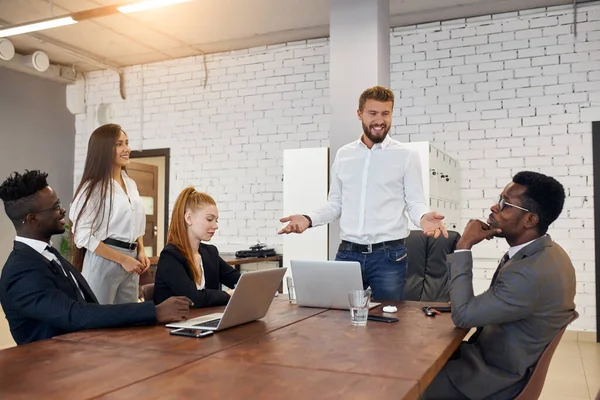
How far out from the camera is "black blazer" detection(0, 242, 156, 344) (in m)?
1.64

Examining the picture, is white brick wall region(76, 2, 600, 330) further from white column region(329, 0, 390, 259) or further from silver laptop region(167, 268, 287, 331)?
silver laptop region(167, 268, 287, 331)

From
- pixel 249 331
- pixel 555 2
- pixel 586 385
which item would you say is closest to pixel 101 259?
pixel 249 331

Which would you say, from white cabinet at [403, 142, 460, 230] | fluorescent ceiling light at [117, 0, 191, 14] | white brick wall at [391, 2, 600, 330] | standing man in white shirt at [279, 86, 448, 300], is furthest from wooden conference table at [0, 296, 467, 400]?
white brick wall at [391, 2, 600, 330]

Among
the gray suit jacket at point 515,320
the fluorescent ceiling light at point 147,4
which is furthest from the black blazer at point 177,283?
the fluorescent ceiling light at point 147,4

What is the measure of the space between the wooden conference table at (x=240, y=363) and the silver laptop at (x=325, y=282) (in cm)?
26

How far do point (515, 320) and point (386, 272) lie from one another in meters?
0.90

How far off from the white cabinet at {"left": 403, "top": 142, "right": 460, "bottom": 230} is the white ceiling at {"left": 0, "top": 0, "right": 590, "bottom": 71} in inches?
61.8

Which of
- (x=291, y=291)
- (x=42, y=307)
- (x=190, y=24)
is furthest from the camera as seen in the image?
(x=190, y=24)

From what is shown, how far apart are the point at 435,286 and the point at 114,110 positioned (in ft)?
18.2

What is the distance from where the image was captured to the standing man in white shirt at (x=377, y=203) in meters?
2.56

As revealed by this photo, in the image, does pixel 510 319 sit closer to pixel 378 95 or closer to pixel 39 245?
pixel 378 95

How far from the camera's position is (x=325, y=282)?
2.15 m

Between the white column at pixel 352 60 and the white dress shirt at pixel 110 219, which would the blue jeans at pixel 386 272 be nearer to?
the white dress shirt at pixel 110 219

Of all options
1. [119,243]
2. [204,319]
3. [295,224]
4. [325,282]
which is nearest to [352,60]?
[295,224]
